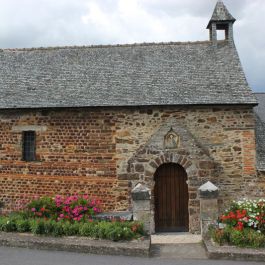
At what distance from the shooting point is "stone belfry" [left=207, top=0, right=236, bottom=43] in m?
16.0

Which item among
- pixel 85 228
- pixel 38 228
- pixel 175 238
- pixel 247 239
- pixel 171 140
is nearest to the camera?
pixel 247 239

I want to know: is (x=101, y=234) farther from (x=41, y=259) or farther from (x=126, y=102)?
(x=126, y=102)

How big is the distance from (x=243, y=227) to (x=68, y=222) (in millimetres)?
4579

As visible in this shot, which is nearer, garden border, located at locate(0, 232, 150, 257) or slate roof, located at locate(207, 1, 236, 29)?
garden border, located at locate(0, 232, 150, 257)

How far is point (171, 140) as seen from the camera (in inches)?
508

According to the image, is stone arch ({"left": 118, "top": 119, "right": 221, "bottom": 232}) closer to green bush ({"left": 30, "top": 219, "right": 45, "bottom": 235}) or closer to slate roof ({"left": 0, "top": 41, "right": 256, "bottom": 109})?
slate roof ({"left": 0, "top": 41, "right": 256, "bottom": 109})

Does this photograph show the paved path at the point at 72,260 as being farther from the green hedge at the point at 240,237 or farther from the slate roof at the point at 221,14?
the slate roof at the point at 221,14

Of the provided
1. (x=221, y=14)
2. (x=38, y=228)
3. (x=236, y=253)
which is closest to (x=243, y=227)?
(x=236, y=253)

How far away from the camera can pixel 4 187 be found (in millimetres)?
14344

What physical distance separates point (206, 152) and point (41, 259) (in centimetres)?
718

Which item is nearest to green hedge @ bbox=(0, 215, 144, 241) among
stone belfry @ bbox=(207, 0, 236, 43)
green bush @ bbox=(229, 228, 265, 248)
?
green bush @ bbox=(229, 228, 265, 248)

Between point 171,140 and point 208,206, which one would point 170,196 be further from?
point 208,206

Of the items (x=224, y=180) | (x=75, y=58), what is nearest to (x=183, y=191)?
(x=224, y=180)

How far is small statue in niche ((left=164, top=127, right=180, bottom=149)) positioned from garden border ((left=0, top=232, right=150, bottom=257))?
163 inches
